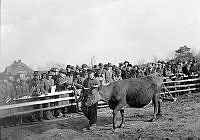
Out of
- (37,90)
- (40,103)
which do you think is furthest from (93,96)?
(37,90)

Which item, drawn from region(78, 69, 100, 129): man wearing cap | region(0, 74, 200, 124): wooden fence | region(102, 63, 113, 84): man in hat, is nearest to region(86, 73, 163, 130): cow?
region(78, 69, 100, 129): man wearing cap

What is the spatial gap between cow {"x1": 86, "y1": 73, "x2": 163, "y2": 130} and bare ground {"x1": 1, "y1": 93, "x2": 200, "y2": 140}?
53cm

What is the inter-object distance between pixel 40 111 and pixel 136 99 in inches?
159

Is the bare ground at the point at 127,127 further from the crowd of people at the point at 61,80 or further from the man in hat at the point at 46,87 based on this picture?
the crowd of people at the point at 61,80

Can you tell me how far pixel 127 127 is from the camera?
11852 mm

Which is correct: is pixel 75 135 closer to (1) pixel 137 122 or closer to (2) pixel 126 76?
(1) pixel 137 122

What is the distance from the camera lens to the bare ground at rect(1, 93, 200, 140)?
10.5 metres

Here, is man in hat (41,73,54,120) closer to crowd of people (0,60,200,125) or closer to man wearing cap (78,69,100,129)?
crowd of people (0,60,200,125)

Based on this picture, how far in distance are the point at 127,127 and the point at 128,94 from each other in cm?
122

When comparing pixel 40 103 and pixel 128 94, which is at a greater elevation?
pixel 128 94

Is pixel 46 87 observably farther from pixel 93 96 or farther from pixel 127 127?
pixel 127 127

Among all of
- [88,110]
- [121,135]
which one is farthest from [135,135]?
[88,110]

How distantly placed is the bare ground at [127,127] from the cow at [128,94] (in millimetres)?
530

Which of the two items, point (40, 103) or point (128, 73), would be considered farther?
point (128, 73)
